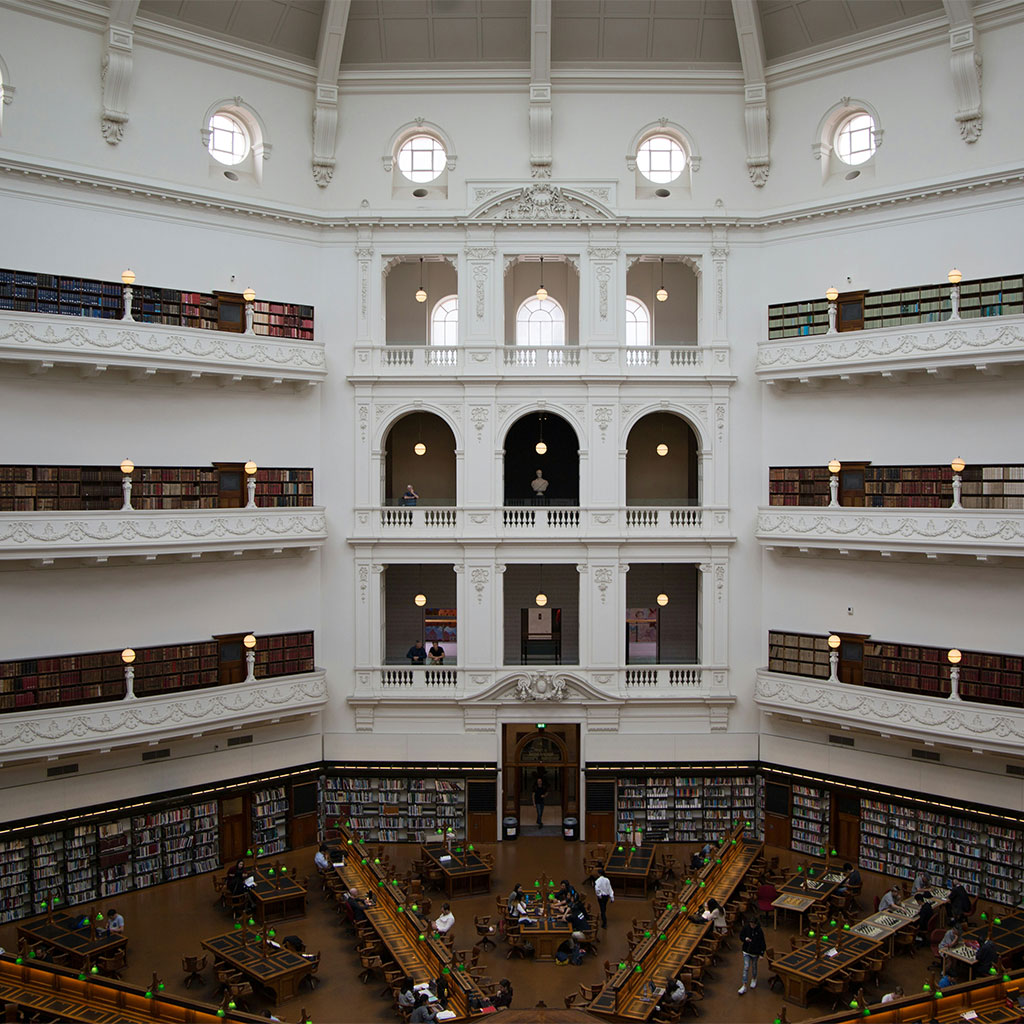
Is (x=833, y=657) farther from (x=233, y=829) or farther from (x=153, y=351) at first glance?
(x=153, y=351)

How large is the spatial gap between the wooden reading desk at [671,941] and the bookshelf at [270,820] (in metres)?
8.36

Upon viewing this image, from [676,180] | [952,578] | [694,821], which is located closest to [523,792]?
[694,821]

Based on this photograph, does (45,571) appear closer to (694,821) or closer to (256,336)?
(256,336)

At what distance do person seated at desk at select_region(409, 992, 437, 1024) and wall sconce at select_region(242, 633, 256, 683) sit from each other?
7.86 meters

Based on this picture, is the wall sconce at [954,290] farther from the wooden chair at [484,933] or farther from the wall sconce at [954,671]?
the wooden chair at [484,933]

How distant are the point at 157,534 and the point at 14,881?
6509mm

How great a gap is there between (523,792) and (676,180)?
45.9 ft

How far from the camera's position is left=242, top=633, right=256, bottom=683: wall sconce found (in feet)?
64.4

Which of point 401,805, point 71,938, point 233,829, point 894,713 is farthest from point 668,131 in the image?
point 71,938

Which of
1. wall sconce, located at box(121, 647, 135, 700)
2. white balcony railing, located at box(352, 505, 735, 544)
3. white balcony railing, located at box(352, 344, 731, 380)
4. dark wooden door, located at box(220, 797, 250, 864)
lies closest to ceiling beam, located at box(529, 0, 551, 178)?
white balcony railing, located at box(352, 344, 731, 380)

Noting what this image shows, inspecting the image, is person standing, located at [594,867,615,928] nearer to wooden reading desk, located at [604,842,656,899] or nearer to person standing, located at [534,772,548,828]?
wooden reading desk, located at [604,842,656,899]

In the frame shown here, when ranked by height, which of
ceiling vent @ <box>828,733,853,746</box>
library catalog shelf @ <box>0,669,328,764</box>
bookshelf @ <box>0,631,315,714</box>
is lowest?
ceiling vent @ <box>828,733,853,746</box>

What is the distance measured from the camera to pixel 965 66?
716 inches

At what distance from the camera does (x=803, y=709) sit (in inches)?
780
